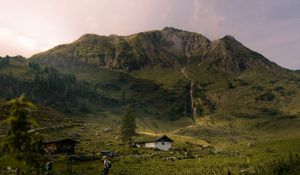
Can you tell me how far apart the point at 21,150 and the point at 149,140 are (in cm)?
12909

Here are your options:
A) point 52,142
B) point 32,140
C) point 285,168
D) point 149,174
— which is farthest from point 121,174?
point 52,142

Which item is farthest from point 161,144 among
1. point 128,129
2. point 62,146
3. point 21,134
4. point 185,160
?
point 21,134

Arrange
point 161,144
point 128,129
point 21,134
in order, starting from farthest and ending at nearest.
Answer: point 128,129
point 161,144
point 21,134

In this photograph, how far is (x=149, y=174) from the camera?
54375 millimetres

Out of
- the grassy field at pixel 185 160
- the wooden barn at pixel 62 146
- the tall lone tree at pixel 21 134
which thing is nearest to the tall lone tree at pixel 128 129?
the grassy field at pixel 185 160

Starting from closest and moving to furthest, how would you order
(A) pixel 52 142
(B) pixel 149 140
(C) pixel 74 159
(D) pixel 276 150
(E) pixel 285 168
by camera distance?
(E) pixel 285 168 → (C) pixel 74 159 → (D) pixel 276 150 → (A) pixel 52 142 → (B) pixel 149 140

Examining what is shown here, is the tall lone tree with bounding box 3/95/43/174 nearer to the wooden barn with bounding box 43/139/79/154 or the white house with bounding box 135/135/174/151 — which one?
the wooden barn with bounding box 43/139/79/154

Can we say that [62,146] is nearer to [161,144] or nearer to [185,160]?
[185,160]

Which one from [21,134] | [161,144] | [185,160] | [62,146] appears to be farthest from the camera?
[161,144]

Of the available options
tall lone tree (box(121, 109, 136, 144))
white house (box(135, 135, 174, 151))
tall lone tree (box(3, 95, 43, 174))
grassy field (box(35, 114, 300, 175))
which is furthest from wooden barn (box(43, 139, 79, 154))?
tall lone tree (box(3, 95, 43, 174))

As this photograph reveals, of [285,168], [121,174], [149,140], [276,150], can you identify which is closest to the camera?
[285,168]

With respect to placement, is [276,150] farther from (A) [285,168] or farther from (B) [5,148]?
(B) [5,148]

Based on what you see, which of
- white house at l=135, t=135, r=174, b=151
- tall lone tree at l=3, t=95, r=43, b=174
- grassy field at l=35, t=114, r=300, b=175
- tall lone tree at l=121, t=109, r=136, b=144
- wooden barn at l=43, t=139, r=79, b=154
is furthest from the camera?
tall lone tree at l=121, t=109, r=136, b=144

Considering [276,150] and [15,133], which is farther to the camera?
[276,150]
